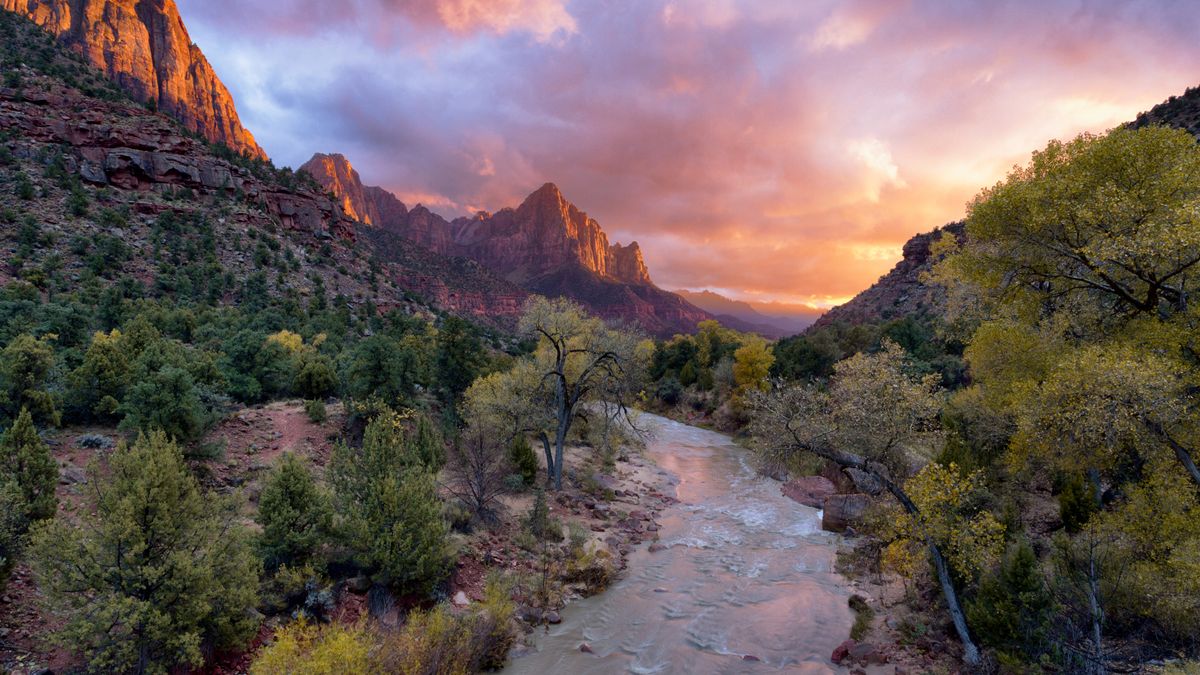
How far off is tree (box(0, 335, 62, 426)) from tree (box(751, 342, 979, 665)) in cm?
2018

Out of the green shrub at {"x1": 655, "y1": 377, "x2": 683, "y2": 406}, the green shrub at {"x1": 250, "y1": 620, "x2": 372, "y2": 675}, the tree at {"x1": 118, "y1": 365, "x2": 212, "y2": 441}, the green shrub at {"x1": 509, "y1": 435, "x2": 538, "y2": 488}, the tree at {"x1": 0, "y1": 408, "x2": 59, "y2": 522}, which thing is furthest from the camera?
the green shrub at {"x1": 655, "y1": 377, "x2": 683, "y2": 406}

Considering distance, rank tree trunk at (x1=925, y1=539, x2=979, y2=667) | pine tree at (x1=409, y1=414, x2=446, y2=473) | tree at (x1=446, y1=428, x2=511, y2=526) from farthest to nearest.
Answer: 1. pine tree at (x1=409, y1=414, x2=446, y2=473)
2. tree at (x1=446, y1=428, x2=511, y2=526)
3. tree trunk at (x1=925, y1=539, x2=979, y2=667)

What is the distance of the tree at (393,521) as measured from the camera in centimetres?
1062

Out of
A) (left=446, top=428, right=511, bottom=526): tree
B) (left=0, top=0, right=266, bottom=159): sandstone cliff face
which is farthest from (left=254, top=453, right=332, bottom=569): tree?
(left=0, top=0, right=266, bottom=159): sandstone cliff face

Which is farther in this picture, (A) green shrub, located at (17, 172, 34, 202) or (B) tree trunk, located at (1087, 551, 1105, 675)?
(A) green shrub, located at (17, 172, 34, 202)

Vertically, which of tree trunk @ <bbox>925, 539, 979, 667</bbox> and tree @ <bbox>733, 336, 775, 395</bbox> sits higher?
tree @ <bbox>733, 336, 775, 395</bbox>

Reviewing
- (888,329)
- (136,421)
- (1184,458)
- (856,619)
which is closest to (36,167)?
(136,421)

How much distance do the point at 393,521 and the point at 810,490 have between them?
19.2m

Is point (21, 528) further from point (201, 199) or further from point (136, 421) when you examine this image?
point (201, 199)

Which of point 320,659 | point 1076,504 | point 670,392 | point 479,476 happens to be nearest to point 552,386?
point 479,476

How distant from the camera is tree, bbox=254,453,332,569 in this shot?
1020 cm

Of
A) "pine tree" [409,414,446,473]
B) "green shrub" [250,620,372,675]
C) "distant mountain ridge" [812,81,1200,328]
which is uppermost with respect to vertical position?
"distant mountain ridge" [812,81,1200,328]

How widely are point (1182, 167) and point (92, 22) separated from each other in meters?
168

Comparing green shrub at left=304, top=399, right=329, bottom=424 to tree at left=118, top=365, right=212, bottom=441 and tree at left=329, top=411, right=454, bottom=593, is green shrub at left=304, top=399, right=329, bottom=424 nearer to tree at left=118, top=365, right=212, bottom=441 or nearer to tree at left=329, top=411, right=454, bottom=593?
tree at left=118, top=365, right=212, bottom=441
